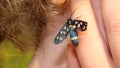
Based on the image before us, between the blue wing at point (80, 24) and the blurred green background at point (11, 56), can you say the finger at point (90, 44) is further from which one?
the blurred green background at point (11, 56)

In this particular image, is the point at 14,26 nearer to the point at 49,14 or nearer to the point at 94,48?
the point at 49,14

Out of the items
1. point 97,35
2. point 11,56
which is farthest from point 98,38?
point 11,56

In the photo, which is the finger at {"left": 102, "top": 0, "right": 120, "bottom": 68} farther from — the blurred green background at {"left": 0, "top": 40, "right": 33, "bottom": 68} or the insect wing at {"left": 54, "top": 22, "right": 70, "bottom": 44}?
the blurred green background at {"left": 0, "top": 40, "right": 33, "bottom": 68}

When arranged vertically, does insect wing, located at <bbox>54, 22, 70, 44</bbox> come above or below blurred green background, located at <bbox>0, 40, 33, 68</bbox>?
above

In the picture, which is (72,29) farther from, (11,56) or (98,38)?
(11,56)

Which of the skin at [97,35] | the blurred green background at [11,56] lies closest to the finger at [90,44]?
the skin at [97,35]

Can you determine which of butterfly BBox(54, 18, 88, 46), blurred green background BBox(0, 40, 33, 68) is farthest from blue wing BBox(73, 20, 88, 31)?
blurred green background BBox(0, 40, 33, 68)
